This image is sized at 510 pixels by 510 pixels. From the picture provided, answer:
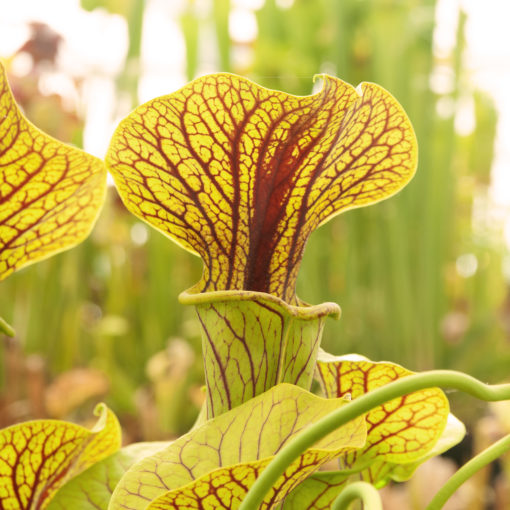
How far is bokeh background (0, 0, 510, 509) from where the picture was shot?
1724mm

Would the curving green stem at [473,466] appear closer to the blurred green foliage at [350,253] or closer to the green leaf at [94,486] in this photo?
the green leaf at [94,486]

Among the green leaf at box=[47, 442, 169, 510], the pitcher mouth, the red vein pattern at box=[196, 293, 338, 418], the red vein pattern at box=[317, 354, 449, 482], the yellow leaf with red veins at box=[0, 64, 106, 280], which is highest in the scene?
the yellow leaf with red veins at box=[0, 64, 106, 280]

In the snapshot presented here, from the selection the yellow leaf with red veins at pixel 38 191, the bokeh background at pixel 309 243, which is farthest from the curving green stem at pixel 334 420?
the bokeh background at pixel 309 243

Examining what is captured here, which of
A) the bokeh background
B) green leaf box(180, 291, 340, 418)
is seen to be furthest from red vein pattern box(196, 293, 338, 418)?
the bokeh background

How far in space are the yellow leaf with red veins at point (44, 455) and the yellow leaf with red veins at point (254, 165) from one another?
7 centimetres

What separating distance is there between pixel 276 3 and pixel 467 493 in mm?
1571

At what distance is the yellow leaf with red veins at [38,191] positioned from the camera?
0.74 feet

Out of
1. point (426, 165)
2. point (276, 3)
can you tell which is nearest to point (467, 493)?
point (426, 165)

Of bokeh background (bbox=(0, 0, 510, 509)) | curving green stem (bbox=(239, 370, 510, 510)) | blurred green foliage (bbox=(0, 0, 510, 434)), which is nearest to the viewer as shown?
curving green stem (bbox=(239, 370, 510, 510))

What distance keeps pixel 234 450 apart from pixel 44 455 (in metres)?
0.09

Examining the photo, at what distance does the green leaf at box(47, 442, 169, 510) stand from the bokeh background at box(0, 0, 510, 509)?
1353mm

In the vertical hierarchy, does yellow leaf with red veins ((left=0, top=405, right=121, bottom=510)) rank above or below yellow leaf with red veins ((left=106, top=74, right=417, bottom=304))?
below

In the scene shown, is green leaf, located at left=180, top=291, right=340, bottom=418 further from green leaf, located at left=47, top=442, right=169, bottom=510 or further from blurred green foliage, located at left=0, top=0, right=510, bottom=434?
blurred green foliage, located at left=0, top=0, right=510, bottom=434

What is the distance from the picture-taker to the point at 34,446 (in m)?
0.25
